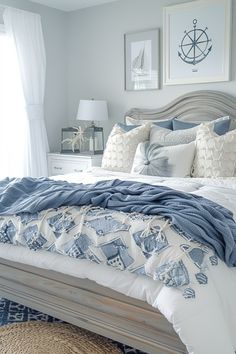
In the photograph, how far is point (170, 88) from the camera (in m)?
3.99

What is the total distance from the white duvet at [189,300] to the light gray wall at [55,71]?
2733 mm

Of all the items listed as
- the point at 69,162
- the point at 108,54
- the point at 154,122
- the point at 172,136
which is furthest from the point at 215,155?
the point at 108,54

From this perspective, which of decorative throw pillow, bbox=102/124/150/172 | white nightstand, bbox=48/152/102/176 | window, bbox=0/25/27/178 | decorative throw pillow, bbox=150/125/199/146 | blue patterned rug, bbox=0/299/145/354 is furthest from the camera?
white nightstand, bbox=48/152/102/176

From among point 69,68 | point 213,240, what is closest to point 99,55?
point 69,68

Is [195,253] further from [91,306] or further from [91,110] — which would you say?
[91,110]

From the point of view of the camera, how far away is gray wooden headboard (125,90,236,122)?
11.7 feet

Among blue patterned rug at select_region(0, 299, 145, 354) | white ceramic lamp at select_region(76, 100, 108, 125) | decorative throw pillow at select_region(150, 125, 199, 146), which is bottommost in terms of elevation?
blue patterned rug at select_region(0, 299, 145, 354)

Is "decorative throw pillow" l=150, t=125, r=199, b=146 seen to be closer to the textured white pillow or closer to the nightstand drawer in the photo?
the textured white pillow

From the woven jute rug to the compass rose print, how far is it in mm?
2652

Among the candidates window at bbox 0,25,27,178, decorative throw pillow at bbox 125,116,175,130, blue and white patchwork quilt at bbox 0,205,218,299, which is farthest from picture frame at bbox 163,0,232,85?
blue and white patchwork quilt at bbox 0,205,218,299

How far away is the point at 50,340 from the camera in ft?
6.92

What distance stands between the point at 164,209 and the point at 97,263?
1.28 feet

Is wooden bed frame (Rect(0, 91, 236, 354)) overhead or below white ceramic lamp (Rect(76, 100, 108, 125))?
below

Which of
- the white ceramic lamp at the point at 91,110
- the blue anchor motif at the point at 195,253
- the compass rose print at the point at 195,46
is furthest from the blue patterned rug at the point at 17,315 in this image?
the compass rose print at the point at 195,46
